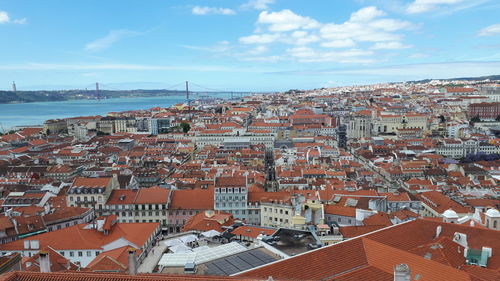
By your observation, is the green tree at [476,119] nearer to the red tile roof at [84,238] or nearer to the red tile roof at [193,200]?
the red tile roof at [193,200]

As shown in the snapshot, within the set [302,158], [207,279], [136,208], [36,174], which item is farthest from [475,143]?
[207,279]

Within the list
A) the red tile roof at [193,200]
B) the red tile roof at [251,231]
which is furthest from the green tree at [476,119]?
the red tile roof at [251,231]

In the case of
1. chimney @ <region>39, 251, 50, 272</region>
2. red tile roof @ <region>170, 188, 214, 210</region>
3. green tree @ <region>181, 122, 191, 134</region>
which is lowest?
red tile roof @ <region>170, 188, 214, 210</region>

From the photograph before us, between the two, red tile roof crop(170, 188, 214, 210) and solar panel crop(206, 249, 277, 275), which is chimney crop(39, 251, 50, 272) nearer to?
solar panel crop(206, 249, 277, 275)

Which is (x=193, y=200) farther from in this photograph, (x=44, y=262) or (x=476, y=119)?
(x=476, y=119)

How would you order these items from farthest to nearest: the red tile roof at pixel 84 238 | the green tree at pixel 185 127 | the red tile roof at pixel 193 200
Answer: the green tree at pixel 185 127, the red tile roof at pixel 193 200, the red tile roof at pixel 84 238

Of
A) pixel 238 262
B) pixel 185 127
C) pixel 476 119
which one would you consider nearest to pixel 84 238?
pixel 238 262

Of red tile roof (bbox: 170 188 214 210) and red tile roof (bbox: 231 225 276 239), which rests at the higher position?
red tile roof (bbox: 231 225 276 239)

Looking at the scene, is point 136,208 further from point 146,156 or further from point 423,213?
point 146,156

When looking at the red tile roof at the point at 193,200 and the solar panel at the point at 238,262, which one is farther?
the red tile roof at the point at 193,200

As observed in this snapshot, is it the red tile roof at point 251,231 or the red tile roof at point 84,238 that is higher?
the red tile roof at point 251,231

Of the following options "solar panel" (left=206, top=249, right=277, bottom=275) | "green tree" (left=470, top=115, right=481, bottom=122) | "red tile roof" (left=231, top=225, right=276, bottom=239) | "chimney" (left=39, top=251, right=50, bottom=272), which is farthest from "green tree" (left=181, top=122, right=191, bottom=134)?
"chimney" (left=39, top=251, right=50, bottom=272)

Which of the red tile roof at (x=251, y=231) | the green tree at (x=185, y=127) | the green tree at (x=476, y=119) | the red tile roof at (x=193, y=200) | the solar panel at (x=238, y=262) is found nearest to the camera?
the solar panel at (x=238, y=262)
